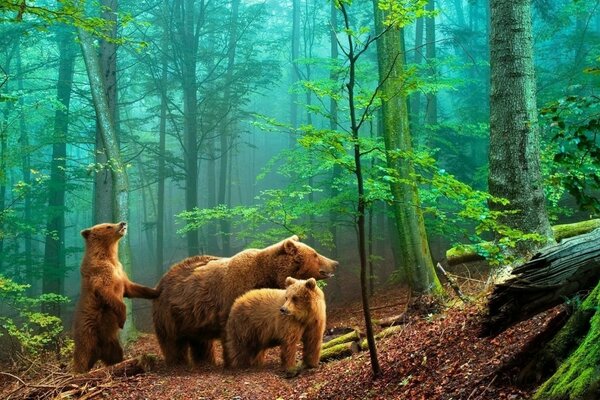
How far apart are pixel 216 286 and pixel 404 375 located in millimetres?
3697

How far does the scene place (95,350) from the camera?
7359 millimetres

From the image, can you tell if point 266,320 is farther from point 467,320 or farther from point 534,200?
point 534,200

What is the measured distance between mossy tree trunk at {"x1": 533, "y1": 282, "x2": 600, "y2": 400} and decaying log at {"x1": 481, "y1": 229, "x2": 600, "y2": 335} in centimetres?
20

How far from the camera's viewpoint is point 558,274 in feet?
11.1

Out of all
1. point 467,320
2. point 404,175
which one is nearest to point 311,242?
point 404,175

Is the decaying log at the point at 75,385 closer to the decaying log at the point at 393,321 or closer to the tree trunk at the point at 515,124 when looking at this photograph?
the decaying log at the point at 393,321

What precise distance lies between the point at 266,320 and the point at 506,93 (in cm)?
423

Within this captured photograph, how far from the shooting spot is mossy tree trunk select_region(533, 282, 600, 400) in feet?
8.54

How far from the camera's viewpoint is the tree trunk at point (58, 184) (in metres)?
19.2

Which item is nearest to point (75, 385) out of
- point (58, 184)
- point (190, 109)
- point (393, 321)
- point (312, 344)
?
point (312, 344)

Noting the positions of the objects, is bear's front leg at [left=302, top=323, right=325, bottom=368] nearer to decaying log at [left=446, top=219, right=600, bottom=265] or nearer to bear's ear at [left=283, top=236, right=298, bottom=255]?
bear's ear at [left=283, top=236, right=298, bottom=255]

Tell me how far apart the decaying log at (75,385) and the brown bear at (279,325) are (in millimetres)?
1451

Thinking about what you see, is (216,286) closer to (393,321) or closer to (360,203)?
(393,321)

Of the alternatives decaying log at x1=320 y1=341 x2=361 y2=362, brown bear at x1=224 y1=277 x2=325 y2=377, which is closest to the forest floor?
brown bear at x1=224 y1=277 x2=325 y2=377
